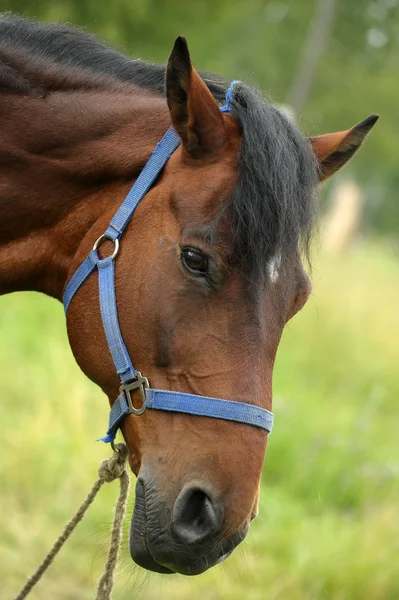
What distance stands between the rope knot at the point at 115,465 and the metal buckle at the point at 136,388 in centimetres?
28

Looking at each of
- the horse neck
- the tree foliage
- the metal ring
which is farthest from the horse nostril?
the tree foliage

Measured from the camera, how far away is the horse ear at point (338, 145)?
2.65 meters

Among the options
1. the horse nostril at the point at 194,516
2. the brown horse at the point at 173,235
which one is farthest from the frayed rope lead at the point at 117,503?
the horse nostril at the point at 194,516

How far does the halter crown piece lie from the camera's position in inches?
83.0

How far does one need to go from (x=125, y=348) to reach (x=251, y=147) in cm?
73

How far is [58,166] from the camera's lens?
260cm

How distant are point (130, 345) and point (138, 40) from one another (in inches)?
266

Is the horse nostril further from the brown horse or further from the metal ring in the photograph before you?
the metal ring

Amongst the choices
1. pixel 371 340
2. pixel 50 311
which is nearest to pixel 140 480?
pixel 50 311

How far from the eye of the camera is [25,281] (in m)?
2.66

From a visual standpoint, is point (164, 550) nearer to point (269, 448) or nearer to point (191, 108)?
point (191, 108)

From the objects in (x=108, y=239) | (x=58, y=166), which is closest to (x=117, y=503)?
(x=108, y=239)

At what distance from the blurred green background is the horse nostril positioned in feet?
1.56

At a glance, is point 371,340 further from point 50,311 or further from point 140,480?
point 140,480
